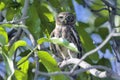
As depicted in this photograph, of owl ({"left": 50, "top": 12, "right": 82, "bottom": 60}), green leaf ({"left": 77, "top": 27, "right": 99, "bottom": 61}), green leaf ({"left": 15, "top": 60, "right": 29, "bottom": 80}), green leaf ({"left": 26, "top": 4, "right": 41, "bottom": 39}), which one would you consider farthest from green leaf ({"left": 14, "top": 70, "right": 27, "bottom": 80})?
owl ({"left": 50, "top": 12, "right": 82, "bottom": 60})

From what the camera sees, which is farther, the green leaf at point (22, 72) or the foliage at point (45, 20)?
the foliage at point (45, 20)

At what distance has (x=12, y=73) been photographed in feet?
4.90

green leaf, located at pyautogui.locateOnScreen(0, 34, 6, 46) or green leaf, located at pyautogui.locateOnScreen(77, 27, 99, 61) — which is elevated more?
green leaf, located at pyautogui.locateOnScreen(0, 34, 6, 46)

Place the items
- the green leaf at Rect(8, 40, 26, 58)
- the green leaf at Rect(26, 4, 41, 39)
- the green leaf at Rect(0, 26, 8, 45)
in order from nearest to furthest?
the green leaf at Rect(8, 40, 26, 58) < the green leaf at Rect(0, 26, 8, 45) < the green leaf at Rect(26, 4, 41, 39)

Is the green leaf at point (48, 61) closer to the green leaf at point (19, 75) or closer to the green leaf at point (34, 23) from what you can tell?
the green leaf at point (19, 75)

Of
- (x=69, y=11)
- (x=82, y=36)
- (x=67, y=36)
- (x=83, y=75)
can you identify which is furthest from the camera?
(x=67, y=36)

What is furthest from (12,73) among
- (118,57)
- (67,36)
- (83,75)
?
(67,36)

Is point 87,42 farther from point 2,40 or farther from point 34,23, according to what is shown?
point 2,40

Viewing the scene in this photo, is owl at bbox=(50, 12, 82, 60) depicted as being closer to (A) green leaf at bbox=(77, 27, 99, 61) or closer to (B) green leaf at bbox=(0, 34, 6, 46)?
(A) green leaf at bbox=(77, 27, 99, 61)

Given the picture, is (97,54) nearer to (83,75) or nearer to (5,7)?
(83,75)

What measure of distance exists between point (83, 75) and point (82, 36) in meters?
0.24

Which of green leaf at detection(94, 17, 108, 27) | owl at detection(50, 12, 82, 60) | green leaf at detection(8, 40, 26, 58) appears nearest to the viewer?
green leaf at detection(8, 40, 26, 58)

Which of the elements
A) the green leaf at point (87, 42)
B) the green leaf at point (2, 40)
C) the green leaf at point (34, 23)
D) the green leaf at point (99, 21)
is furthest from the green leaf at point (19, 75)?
the green leaf at point (99, 21)

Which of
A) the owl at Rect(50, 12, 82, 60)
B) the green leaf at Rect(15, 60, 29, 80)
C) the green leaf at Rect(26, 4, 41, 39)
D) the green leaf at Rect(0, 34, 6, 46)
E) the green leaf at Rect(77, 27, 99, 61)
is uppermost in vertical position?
the green leaf at Rect(0, 34, 6, 46)
